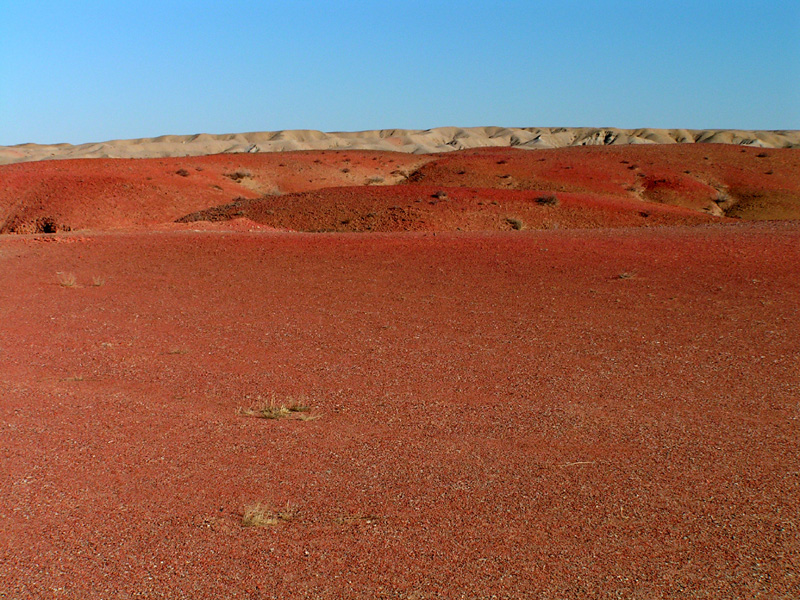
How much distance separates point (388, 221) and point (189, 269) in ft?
34.5

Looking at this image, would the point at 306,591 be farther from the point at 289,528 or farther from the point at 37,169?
the point at 37,169

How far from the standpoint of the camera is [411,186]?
35844 millimetres

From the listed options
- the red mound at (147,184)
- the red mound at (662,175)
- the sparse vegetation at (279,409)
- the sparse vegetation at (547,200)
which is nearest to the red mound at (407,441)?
the sparse vegetation at (279,409)

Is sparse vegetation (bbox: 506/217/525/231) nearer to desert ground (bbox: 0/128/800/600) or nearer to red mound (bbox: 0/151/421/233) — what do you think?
desert ground (bbox: 0/128/800/600)

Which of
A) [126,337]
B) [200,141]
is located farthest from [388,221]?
[200,141]

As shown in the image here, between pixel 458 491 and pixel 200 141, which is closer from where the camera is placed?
pixel 458 491

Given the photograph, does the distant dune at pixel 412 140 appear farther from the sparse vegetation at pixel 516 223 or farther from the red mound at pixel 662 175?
the sparse vegetation at pixel 516 223

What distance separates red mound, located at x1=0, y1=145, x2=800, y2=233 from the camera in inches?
1224

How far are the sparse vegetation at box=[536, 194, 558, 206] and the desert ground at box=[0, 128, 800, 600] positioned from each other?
9409mm

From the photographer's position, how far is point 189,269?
1956cm

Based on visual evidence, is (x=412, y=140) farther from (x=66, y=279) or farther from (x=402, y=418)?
(x=402, y=418)

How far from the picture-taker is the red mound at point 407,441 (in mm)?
5258

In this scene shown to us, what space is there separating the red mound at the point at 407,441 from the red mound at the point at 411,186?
565 inches

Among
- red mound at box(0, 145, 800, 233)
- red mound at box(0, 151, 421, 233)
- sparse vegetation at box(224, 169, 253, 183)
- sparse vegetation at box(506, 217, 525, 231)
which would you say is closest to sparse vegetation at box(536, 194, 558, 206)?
red mound at box(0, 145, 800, 233)
